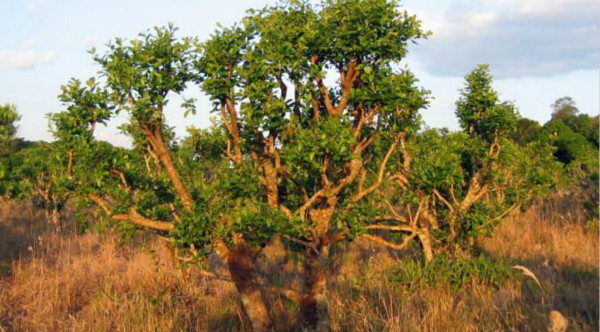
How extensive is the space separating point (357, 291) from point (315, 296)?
2003 mm

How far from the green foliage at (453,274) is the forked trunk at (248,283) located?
2422 mm

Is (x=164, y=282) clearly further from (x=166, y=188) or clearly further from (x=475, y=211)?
(x=475, y=211)

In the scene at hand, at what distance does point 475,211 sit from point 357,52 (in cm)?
370

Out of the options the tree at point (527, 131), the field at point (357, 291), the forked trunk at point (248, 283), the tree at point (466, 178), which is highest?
the tree at point (527, 131)

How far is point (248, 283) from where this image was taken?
16.9ft

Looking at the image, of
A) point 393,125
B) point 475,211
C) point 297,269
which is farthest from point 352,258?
point 393,125

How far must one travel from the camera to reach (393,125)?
5.45 meters

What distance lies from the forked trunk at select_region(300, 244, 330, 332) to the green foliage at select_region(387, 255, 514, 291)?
1.91m

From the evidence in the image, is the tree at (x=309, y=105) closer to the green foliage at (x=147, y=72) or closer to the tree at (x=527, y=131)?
the green foliage at (x=147, y=72)

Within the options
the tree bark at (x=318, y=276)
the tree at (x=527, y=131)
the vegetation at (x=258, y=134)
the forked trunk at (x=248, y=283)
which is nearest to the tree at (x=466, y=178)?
the vegetation at (x=258, y=134)

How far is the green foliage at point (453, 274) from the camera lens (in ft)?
22.3

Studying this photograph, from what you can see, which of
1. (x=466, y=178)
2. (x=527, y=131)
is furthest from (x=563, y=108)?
(x=466, y=178)

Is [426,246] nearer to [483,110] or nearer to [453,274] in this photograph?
[453,274]

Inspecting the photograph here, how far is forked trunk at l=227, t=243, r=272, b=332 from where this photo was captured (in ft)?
16.7
